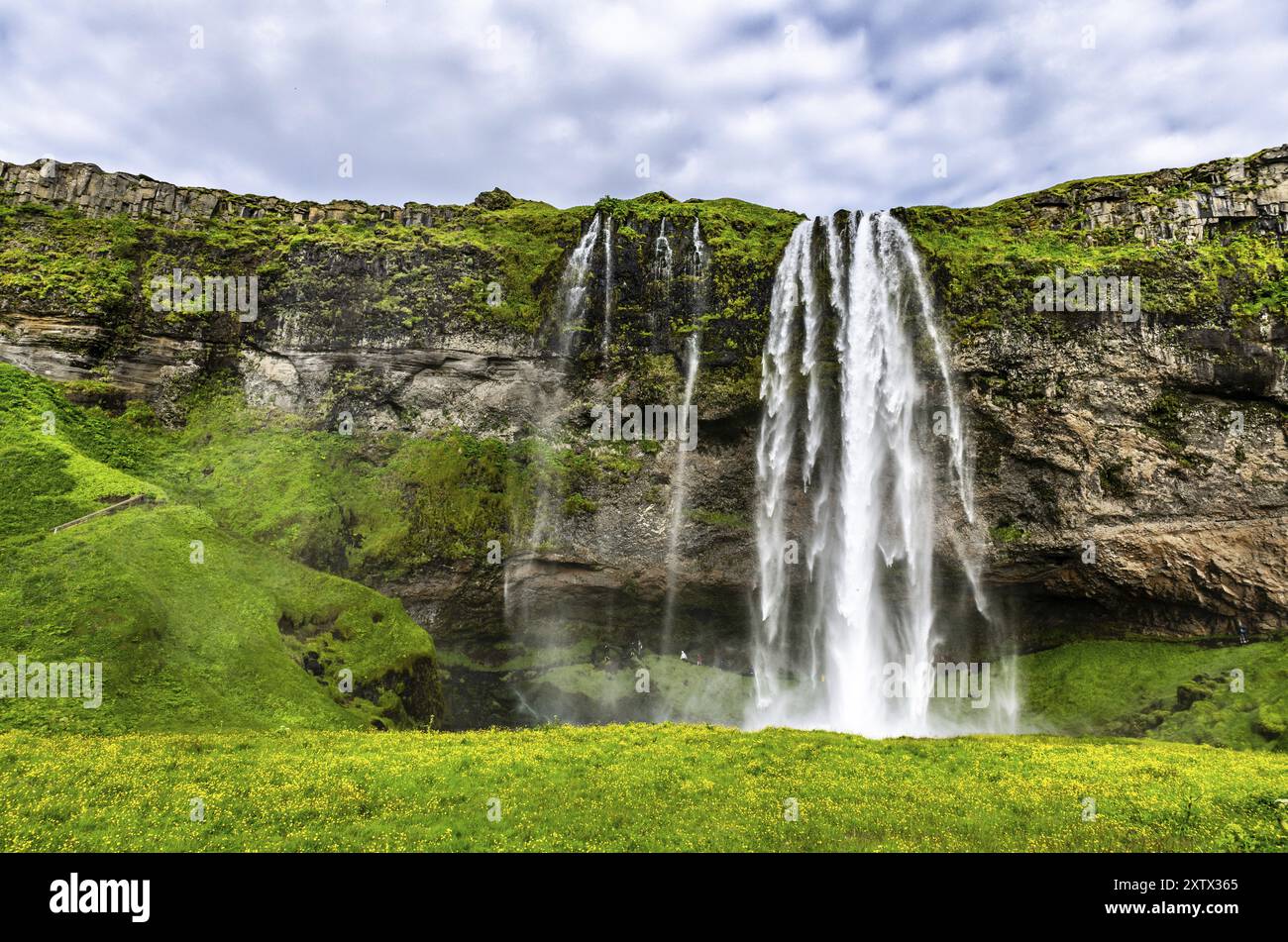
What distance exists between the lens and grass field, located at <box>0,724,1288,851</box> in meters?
12.6

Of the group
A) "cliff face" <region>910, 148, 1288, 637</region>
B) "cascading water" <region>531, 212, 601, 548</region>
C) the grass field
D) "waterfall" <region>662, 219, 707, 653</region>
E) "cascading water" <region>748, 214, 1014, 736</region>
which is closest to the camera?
the grass field

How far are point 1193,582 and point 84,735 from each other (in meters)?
44.3

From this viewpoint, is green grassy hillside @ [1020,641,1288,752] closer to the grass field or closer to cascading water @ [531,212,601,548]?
the grass field

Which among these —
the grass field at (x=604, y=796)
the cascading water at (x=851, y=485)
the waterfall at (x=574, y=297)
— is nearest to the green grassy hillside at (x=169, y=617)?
the grass field at (x=604, y=796)

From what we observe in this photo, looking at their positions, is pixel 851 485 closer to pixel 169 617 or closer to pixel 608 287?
pixel 608 287

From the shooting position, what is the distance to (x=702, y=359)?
129 feet

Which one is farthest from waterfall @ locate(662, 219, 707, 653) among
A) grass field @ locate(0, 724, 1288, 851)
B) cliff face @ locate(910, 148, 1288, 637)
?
grass field @ locate(0, 724, 1288, 851)

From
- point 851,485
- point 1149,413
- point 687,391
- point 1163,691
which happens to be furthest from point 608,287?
point 1163,691

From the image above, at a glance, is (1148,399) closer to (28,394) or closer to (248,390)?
(248,390)

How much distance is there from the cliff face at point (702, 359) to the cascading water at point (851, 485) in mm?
1253

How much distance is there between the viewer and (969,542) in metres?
37.0

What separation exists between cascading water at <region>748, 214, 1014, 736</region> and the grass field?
16.8m
